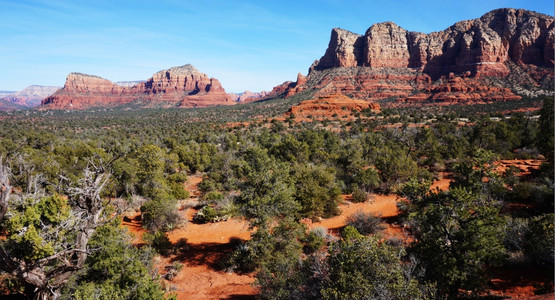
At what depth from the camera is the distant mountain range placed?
109 m

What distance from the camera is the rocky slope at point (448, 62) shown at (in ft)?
362

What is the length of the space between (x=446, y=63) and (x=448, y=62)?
0.99 m

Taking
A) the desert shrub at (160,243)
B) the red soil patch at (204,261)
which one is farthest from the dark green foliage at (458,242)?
the desert shrub at (160,243)

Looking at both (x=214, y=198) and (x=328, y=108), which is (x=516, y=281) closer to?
(x=214, y=198)

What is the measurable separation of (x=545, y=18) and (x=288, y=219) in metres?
176

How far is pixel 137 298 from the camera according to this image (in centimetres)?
846

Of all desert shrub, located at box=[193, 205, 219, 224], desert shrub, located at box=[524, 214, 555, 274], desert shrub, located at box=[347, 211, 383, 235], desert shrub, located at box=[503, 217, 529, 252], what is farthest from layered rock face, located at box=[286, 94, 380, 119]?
desert shrub, located at box=[524, 214, 555, 274]

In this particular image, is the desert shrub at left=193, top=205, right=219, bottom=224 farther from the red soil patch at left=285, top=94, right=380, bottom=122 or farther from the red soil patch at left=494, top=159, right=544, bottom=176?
the red soil patch at left=285, top=94, right=380, bottom=122

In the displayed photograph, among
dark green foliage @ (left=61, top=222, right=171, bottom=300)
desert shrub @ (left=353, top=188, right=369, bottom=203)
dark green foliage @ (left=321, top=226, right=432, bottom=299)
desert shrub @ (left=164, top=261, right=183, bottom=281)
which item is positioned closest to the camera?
dark green foliage @ (left=321, top=226, right=432, bottom=299)

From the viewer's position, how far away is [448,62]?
459 feet

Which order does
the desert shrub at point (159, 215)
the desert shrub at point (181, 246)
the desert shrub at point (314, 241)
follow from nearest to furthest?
the desert shrub at point (314, 241), the desert shrub at point (181, 246), the desert shrub at point (159, 215)

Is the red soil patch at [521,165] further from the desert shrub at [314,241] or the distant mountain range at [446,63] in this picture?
the distant mountain range at [446,63]

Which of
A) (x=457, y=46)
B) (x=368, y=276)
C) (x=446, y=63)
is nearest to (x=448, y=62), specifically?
(x=446, y=63)

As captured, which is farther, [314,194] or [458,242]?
[314,194]
